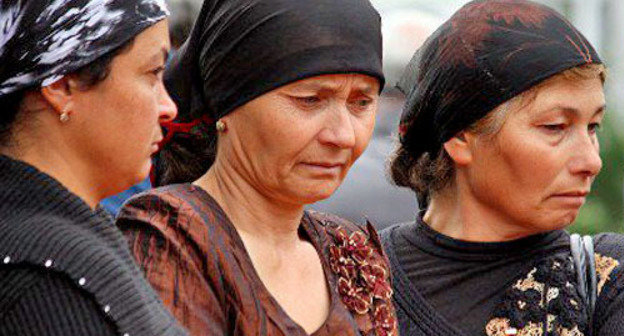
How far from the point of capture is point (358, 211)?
16.0 ft

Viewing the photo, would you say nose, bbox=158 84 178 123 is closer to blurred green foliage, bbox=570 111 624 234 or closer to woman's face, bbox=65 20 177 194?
woman's face, bbox=65 20 177 194

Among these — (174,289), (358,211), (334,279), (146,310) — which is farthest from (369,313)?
(358,211)

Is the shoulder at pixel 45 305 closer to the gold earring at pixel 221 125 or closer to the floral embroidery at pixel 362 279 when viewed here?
the gold earring at pixel 221 125

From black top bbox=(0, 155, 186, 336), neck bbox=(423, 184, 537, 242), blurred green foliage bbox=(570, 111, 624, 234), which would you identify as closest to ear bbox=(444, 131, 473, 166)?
neck bbox=(423, 184, 537, 242)

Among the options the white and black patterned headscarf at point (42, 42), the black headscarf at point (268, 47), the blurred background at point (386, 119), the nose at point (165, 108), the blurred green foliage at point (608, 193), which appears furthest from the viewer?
the blurred green foliage at point (608, 193)

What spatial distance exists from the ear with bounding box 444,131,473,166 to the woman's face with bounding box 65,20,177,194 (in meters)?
1.51

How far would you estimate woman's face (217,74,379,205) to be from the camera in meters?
3.14

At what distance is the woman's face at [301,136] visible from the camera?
124 inches

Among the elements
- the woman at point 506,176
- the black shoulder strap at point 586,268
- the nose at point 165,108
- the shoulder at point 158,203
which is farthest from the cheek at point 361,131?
the black shoulder strap at point 586,268

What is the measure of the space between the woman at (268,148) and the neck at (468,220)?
781 millimetres

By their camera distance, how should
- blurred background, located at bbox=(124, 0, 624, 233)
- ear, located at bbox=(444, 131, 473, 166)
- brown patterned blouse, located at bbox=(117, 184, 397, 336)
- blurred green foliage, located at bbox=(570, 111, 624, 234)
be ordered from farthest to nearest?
blurred green foliage, located at bbox=(570, 111, 624, 234)
blurred background, located at bbox=(124, 0, 624, 233)
ear, located at bbox=(444, 131, 473, 166)
brown patterned blouse, located at bbox=(117, 184, 397, 336)

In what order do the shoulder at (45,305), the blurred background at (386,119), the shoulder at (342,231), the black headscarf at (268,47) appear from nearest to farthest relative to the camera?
the shoulder at (45,305) → the black headscarf at (268,47) → the shoulder at (342,231) → the blurred background at (386,119)

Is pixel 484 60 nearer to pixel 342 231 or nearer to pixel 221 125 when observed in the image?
pixel 342 231

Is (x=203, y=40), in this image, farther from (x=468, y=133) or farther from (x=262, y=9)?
(x=468, y=133)
